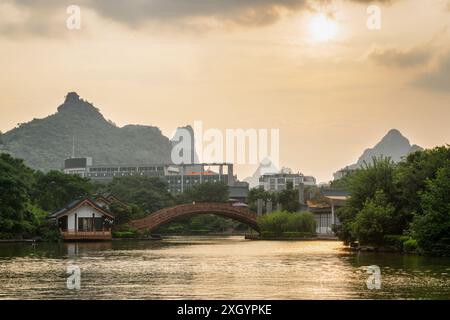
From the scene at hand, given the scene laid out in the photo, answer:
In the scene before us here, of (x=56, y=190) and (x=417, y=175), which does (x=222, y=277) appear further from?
(x=56, y=190)

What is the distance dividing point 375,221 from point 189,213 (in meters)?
34.4

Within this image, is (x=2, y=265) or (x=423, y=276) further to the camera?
(x=2, y=265)

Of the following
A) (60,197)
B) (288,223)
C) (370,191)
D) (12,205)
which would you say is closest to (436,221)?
(370,191)

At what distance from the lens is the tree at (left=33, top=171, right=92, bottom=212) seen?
79312mm

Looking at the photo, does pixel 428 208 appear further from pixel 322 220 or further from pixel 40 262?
pixel 322 220

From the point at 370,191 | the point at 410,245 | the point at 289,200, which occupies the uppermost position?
the point at 370,191

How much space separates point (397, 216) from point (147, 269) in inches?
808

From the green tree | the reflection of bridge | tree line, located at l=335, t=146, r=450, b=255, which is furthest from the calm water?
the reflection of bridge

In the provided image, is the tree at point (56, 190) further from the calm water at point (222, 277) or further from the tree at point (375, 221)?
the tree at point (375, 221)

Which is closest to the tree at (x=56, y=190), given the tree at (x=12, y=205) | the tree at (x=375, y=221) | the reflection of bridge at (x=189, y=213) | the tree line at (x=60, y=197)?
the tree line at (x=60, y=197)

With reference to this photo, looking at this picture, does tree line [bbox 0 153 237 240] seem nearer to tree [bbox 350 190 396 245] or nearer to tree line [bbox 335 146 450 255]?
tree line [bbox 335 146 450 255]

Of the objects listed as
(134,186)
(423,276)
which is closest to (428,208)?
(423,276)

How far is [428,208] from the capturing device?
43.4 meters

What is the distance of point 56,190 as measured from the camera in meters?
80.1
